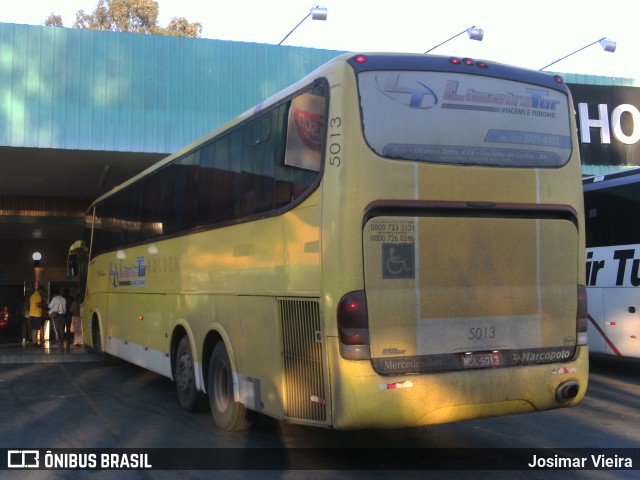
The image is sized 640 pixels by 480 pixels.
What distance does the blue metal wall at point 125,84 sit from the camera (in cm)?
1509

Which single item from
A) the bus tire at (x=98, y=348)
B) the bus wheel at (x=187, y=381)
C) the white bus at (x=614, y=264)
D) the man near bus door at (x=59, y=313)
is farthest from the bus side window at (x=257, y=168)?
the man near bus door at (x=59, y=313)

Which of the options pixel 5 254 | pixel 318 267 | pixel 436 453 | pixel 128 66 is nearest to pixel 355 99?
pixel 318 267

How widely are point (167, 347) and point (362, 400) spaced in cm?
513

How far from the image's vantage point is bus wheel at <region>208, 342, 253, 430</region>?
7742mm

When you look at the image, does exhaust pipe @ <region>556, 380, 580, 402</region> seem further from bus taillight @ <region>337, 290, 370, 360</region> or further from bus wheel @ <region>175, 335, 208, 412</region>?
bus wheel @ <region>175, 335, 208, 412</region>

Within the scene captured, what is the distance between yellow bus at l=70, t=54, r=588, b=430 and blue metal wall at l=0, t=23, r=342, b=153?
367 inches

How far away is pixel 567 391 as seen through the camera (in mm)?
6273

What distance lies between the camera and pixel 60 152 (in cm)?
1596

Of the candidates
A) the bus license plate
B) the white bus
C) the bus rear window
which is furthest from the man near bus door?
the bus license plate

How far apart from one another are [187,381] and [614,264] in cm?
809

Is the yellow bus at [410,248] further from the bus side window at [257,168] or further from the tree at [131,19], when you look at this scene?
the tree at [131,19]

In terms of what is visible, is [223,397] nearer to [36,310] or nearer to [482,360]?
[482,360]

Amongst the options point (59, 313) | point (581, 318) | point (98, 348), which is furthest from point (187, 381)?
point (59, 313)

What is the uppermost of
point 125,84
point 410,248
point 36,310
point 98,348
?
point 125,84
